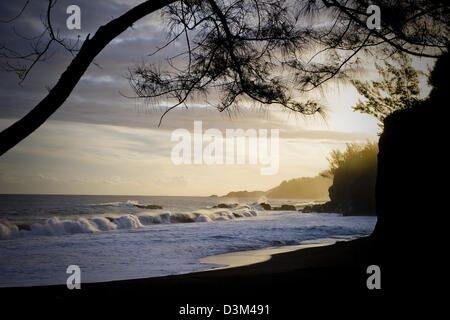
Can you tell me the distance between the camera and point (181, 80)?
3.82 meters

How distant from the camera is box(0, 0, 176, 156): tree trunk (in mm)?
2109

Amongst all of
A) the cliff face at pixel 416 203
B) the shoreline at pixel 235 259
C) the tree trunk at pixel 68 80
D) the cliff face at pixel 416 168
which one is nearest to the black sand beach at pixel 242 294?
the cliff face at pixel 416 203

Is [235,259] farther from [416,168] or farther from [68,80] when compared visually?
[68,80]

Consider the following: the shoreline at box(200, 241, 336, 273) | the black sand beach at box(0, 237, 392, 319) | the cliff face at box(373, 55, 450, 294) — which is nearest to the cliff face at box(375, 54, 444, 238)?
the cliff face at box(373, 55, 450, 294)

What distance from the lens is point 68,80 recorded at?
2.28 m

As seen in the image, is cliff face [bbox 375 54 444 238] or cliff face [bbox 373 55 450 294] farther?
cliff face [bbox 375 54 444 238]

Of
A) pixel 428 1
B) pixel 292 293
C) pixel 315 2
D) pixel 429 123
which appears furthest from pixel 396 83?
pixel 292 293

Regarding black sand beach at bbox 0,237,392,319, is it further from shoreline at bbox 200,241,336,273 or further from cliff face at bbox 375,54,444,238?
shoreline at bbox 200,241,336,273

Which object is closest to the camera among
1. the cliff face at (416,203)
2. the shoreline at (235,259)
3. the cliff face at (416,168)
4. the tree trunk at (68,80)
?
the tree trunk at (68,80)

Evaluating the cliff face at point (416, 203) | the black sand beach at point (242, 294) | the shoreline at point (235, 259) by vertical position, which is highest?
the cliff face at point (416, 203)

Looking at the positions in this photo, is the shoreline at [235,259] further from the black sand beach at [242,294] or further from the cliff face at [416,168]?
the cliff face at [416,168]

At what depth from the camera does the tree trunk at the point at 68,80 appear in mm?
2109
